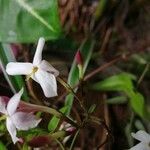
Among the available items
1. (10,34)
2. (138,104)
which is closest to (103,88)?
(138,104)

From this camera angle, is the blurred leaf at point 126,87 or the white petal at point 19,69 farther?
the blurred leaf at point 126,87

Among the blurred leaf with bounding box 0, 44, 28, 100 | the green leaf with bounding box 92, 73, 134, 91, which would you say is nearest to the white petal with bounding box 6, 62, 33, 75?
the blurred leaf with bounding box 0, 44, 28, 100

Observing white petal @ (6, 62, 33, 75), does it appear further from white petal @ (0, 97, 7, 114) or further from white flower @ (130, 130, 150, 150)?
white flower @ (130, 130, 150, 150)

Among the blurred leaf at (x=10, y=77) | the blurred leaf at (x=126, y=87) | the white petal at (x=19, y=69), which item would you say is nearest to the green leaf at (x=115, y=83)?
the blurred leaf at (x=126, y=87)

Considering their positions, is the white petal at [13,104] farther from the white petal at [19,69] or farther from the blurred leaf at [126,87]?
the blurred leaf at [126,87]

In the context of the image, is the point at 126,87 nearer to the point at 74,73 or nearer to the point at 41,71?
the point at 74,73

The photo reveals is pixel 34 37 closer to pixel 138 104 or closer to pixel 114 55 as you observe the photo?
pixel 138 104
